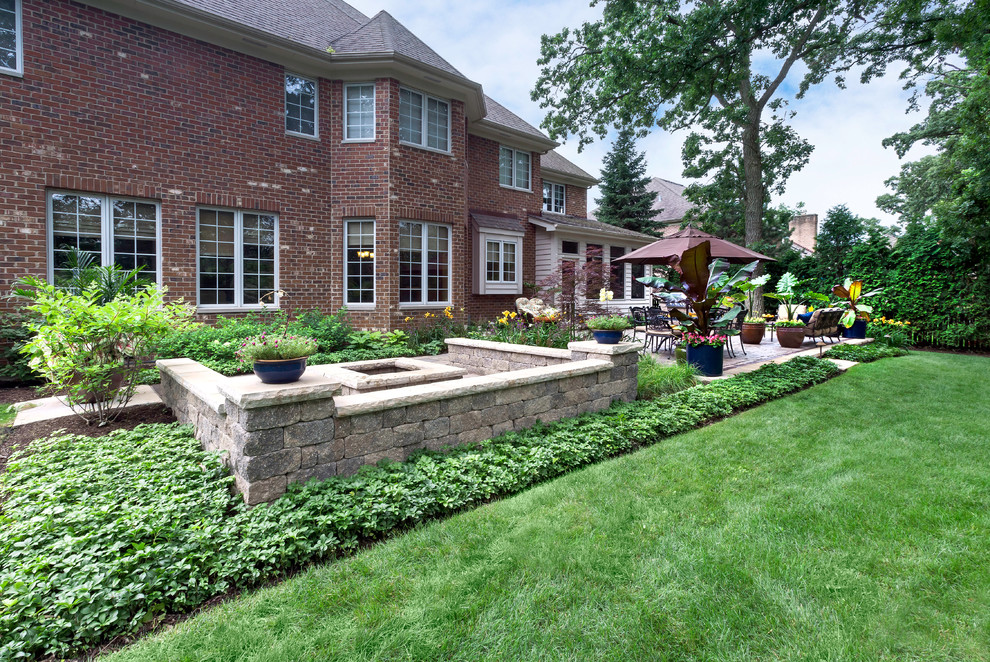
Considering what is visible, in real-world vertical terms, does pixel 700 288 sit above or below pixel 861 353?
above

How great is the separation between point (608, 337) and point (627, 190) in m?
20.8

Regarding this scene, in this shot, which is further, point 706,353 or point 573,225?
point 573,225

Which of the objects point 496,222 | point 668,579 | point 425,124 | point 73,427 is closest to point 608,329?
point 668,579

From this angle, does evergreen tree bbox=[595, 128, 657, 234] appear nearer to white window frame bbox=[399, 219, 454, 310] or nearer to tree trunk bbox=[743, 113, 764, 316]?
tree trunk bbox=[743, 113, 764, 316]

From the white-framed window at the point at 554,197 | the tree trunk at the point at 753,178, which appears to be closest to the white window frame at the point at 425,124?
the white-framed window at the point at 554,197

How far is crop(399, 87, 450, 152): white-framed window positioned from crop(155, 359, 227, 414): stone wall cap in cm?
723

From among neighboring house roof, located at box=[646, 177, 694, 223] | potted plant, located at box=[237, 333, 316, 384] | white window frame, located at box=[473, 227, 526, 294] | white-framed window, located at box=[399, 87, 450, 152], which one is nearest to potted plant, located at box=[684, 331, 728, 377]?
potted plant, located at box=[237, 333, 316, 384]

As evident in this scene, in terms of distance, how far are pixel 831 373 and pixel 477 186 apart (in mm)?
9929

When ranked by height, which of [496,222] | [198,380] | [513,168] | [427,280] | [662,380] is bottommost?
[662,380]

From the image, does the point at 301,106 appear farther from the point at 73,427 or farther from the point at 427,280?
the point at 73,427

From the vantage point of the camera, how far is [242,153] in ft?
30.3

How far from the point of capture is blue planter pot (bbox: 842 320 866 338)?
37.6 feet

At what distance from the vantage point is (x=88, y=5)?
25.0 feet

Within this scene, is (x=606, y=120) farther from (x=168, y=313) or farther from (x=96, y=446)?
(x=96, y=446)
